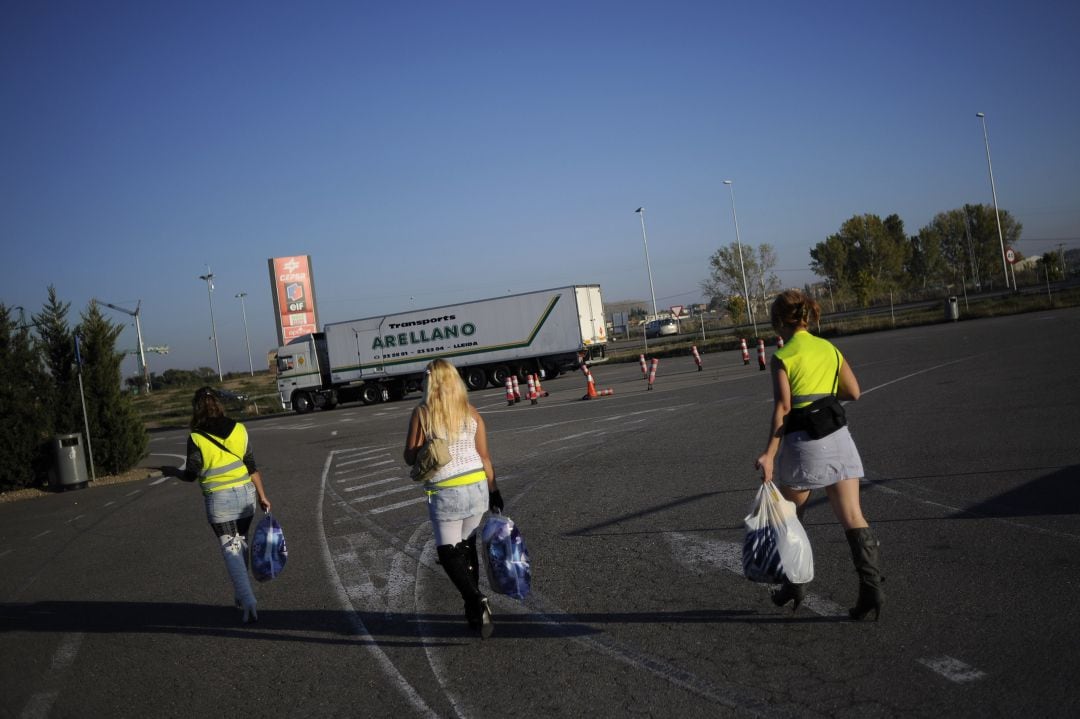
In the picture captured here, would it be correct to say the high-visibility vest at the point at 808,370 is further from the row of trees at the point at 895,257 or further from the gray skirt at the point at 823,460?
the row of trees at the point at 895,257

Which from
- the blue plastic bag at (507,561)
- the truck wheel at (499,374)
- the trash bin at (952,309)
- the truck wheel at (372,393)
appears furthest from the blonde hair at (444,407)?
the trash bin at (952,309)

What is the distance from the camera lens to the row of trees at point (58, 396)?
1834 centimetres

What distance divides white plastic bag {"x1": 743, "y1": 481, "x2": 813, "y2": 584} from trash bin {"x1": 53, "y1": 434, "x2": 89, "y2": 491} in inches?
676

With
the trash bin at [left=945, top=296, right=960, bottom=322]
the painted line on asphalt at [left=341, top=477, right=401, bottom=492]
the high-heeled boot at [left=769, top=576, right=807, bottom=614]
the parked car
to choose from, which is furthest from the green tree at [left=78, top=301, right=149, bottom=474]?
the parked car

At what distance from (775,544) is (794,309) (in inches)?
53.5

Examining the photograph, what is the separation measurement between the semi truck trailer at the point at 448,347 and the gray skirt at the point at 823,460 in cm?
3214

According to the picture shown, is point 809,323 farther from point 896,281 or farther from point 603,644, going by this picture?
point 896,281

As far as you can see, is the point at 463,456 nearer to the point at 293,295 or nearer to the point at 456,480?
the point at 456,480

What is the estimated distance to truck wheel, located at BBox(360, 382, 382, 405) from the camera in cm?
4100

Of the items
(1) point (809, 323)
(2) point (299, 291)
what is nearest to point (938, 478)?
(1) point (809, 323)

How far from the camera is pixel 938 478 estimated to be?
8.41 metres

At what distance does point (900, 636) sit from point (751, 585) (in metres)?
1.34

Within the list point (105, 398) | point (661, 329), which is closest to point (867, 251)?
point (661, 329)

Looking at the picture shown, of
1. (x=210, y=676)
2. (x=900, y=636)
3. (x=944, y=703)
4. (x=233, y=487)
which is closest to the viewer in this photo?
(x=944, y=703)
